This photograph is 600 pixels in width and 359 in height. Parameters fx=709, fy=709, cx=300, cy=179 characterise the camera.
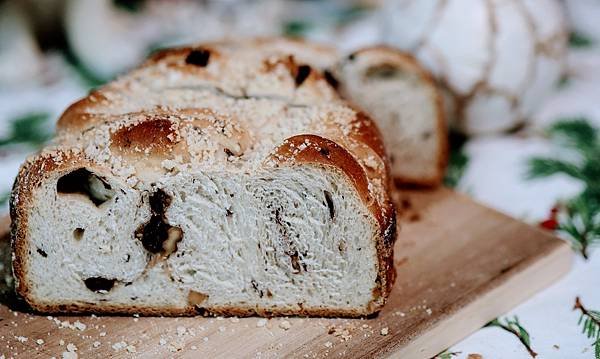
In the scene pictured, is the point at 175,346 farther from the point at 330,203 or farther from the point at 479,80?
the point at 479,80

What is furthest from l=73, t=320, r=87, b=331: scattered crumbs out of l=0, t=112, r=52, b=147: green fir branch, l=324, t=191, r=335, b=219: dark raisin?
l=0, t=112, r=52, b=147: green fir branch

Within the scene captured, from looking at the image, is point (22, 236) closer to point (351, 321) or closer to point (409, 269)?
point (351, 321)

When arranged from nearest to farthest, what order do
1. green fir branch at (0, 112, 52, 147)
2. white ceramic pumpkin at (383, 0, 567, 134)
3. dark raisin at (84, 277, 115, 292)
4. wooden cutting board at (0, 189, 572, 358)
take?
wooden cutting board at (0, 189, 572, 358), dark raisin at (84, 277, 115, 292), white ceramic pumpkin at (383, 0, 567, 134), green fir branch at (0, 112, 52, 147)

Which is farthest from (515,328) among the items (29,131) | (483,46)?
(29,131)

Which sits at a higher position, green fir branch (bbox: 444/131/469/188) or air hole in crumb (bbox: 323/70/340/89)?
air hole in crumb (bbox: 323/70/340/89)

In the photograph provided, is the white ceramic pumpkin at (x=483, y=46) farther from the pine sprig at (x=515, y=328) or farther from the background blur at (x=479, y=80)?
the pine sprig at (x=515, y=328)

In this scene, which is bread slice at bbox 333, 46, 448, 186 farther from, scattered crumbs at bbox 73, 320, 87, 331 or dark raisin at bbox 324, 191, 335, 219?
scattered crumbs at bbox 73, 320, 87, 331

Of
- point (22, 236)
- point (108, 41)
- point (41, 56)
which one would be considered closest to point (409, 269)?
point (22, 236)
